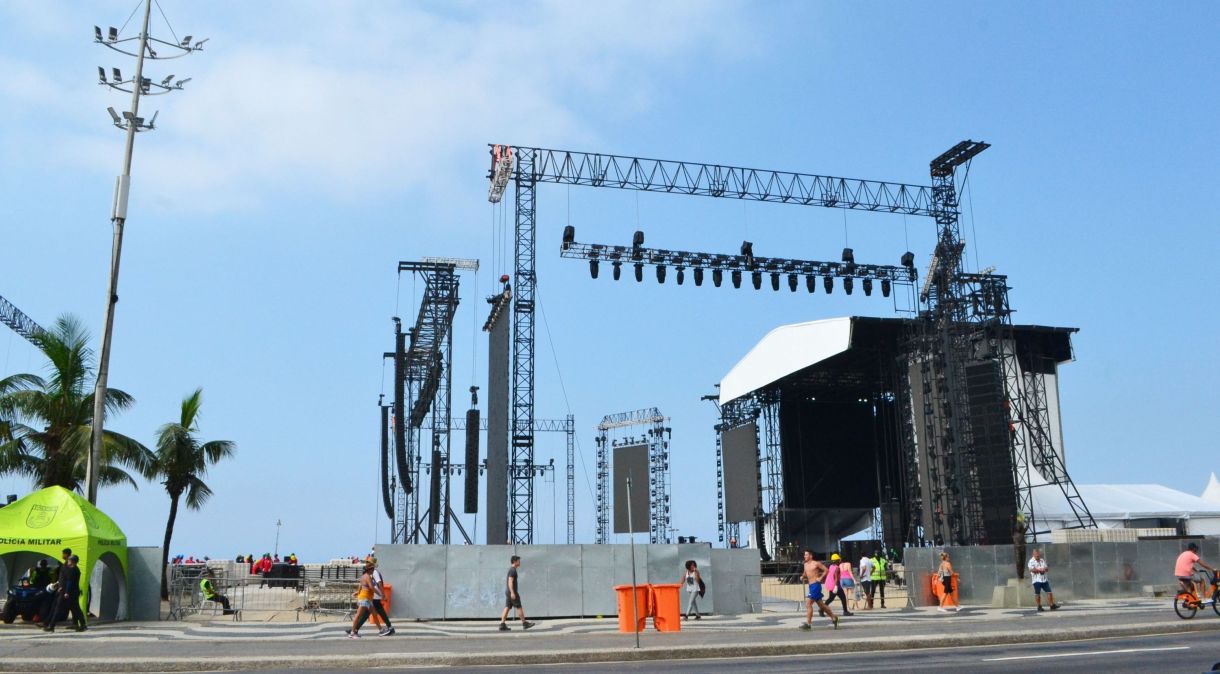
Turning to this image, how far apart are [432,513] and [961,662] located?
91.9 feet

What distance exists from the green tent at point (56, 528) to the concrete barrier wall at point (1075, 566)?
18554 millimetres

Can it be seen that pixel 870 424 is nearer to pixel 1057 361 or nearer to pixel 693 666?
pixel 1057 361

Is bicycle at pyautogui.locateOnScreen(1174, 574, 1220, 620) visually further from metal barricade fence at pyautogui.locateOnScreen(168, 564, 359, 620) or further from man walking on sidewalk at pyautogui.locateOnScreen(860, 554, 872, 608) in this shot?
metal barricade fence at pyautogui.locateOnScreen(168, 564, 359, 620)

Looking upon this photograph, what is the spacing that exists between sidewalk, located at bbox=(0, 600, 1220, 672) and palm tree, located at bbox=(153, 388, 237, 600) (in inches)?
355

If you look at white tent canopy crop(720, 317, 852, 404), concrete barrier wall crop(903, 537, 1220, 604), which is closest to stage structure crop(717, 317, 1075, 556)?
white tent canopy crop(720, 317, 852, 404)

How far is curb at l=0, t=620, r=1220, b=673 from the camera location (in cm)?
1379

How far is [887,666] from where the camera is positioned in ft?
43.0

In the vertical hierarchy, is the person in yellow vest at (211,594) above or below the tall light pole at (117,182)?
→ below

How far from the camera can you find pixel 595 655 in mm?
14938

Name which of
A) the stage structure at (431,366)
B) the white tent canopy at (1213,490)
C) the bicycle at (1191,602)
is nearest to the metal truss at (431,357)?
the stage structure at (431,366)

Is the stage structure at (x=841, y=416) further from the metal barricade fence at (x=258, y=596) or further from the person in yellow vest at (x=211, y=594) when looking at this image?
the person in yellow vest at (x=211, y=594)

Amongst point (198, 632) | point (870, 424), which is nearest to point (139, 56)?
point (198, 632)

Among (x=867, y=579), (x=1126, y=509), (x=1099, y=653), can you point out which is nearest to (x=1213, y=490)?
(x=1126, y=509)

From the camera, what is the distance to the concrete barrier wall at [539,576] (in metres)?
22.4
